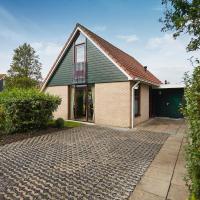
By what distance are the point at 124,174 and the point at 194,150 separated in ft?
8.60

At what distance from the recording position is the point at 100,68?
513 inches

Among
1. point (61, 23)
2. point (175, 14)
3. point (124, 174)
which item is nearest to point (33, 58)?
point (61, 23)

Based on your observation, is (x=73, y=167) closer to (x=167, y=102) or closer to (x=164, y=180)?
(x=164, y=180)

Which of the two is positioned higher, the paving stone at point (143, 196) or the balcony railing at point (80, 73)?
the balcony railing at point (80, 73)

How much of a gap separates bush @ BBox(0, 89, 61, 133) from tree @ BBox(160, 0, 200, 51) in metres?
7.41

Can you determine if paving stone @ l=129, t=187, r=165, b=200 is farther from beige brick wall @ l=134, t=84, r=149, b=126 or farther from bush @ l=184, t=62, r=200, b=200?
beige brick wall @ l=134, t=84, r=149, b=126

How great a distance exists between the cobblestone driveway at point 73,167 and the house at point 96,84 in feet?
13.5

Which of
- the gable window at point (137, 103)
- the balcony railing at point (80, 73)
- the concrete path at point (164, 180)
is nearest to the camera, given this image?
the concrete path at point (164, 180)

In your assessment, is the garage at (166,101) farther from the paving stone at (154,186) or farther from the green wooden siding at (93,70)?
the paving stone at (154,186)

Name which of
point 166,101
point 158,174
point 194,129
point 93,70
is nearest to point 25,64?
point 93,70

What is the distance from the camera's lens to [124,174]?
488cm

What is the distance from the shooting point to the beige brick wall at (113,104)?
1186cm

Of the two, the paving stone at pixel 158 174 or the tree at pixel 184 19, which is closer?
the paving stone at pixel 158 174

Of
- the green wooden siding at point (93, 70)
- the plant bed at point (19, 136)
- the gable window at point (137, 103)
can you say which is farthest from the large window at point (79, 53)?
the plant bed at point (19, 136)
